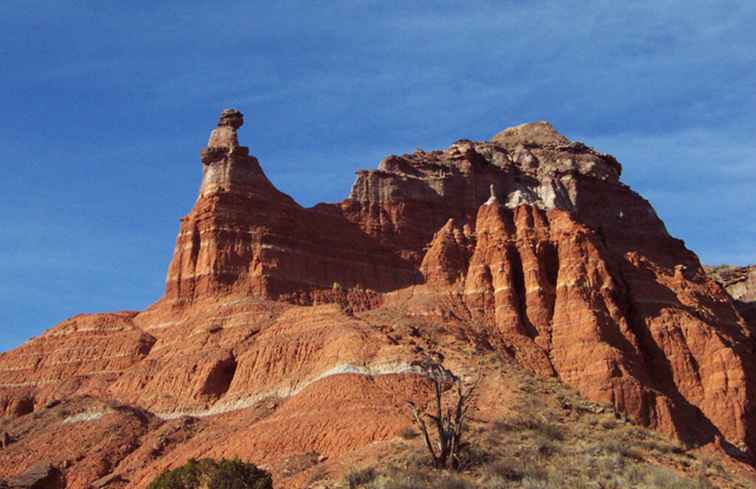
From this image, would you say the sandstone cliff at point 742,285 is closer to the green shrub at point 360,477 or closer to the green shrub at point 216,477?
the green shrub at point 360,477

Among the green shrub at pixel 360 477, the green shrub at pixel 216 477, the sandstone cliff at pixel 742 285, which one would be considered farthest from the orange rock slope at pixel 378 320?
the sandstone cliff at pixel 742 285

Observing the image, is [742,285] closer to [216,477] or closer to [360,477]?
[360,477]

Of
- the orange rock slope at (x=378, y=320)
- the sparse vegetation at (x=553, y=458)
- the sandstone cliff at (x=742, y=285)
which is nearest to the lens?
the sparse vegetation at (x=553, y=458)

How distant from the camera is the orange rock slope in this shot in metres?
68.8

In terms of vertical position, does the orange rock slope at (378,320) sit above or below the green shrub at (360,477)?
above

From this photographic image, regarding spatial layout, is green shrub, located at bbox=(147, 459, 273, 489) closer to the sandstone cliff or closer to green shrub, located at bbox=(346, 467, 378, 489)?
green shrub, located at bbox=(346, 467, 378, 489)

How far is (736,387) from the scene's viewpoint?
266ft

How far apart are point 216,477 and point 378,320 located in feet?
96.7

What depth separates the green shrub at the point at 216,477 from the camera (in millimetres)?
50719

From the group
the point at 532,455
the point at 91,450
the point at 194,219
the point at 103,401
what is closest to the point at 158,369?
the point at 103,401

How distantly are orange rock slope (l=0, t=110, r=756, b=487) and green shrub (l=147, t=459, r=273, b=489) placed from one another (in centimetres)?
644

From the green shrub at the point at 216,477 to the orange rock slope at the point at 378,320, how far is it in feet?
21.1

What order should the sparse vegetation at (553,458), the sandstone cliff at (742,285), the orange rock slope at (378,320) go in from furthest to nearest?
the sandstone cliff at (742,285)
the orange rock slope at (378,320)
the sparse vegetation at (553,458)

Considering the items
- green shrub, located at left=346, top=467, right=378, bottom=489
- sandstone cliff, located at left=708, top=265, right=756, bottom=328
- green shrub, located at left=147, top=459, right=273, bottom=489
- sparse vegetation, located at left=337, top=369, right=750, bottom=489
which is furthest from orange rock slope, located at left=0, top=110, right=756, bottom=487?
sandstone cliff, located at left=708, top=265, right=756, bottom=328
